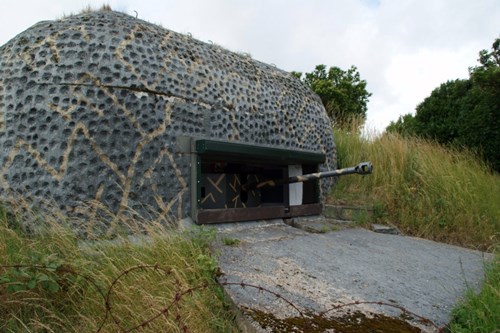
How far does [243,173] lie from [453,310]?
147 inches

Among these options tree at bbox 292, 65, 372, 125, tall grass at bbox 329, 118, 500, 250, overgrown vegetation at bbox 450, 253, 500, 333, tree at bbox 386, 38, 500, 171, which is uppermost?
tree at bbox 292, 65, 372, 125

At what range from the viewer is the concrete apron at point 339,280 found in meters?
2.29

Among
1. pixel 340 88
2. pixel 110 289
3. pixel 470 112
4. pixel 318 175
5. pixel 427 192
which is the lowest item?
pixel 110 289

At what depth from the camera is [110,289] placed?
6.82 ft

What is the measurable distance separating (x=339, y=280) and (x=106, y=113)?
271cm

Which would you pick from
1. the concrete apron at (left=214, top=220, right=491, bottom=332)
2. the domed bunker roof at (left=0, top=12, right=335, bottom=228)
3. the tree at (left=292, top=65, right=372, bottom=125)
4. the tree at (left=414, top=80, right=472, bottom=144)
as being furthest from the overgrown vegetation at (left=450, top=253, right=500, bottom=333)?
the tree at (left=292, top=65, right=372, bottom=125)

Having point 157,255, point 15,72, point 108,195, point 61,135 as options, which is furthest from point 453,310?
point 15,72

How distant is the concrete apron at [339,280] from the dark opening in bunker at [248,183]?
369mm

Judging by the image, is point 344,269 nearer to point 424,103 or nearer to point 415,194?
point 415,194

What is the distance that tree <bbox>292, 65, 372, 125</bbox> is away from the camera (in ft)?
48.5

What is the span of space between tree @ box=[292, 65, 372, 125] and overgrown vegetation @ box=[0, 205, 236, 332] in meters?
12.2

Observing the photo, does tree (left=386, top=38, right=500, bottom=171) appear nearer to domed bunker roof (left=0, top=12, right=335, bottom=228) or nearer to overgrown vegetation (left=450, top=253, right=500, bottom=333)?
domed bunker roof (left=0, top=12, right=335, bottom=228)

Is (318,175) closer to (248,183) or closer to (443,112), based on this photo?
(248,183)

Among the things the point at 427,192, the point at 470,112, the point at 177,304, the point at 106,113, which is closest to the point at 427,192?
the point at 427,192
